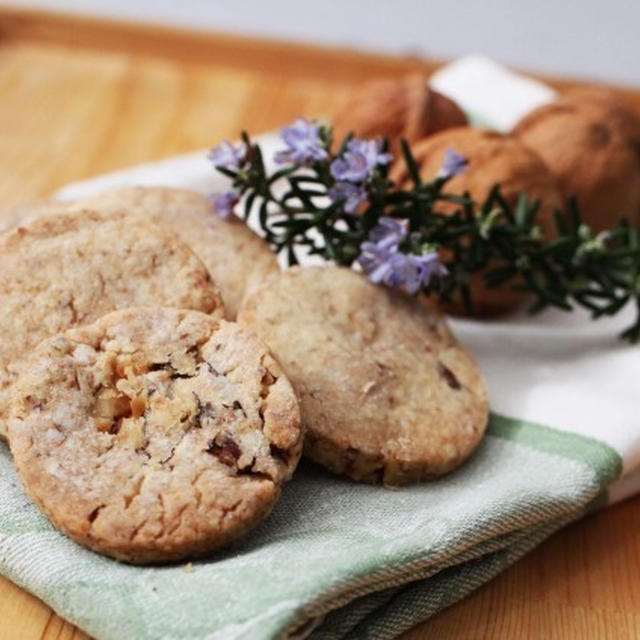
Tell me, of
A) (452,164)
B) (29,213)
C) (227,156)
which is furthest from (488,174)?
(29,213)

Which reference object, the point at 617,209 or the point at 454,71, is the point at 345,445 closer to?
the point at 617,209

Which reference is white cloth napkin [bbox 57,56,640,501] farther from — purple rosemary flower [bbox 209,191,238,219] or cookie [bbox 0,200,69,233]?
purple rosemary flower [bbox 209,191,238,219]

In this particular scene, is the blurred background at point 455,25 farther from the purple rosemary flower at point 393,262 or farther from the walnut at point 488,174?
the purple rosemary flower at point 393,262

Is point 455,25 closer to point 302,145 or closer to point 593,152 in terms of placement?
point 593,152

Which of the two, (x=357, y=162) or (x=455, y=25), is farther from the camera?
(x=455, y=25)

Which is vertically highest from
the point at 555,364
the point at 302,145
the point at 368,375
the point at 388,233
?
the point at 302,145

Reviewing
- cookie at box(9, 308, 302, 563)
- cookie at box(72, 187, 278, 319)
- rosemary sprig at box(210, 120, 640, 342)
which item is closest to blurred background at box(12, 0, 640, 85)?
rosemary sprig at box(210, 120, 640, 342)
